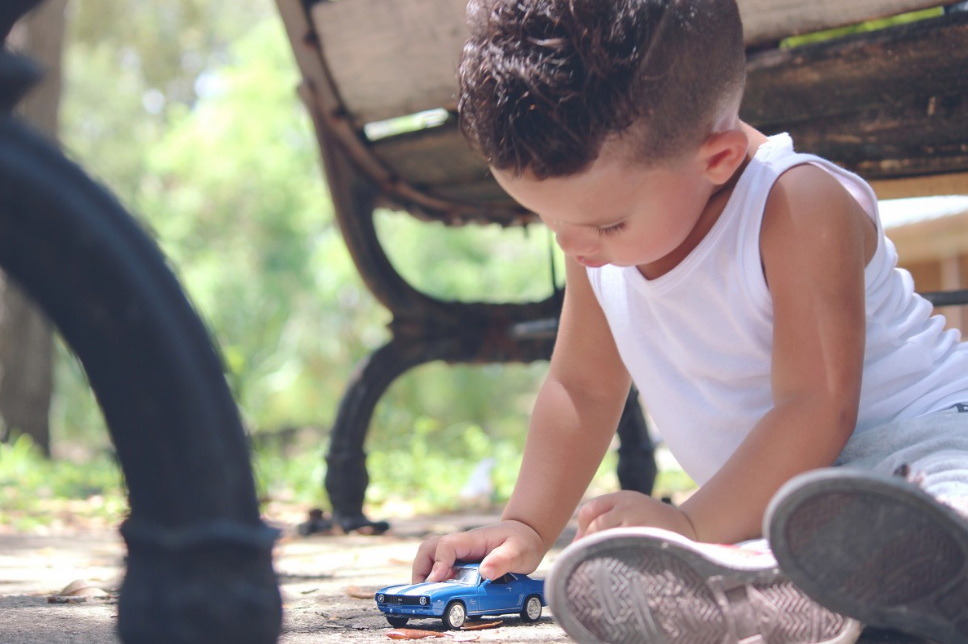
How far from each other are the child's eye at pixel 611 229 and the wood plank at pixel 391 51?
42.3 inches

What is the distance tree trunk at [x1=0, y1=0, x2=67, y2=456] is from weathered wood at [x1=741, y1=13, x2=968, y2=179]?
607cm

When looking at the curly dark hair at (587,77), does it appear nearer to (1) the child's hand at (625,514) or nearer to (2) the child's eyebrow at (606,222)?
(2) the child's eyebrow at (606,222)

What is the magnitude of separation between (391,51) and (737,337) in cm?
136

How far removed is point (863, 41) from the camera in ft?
6.13

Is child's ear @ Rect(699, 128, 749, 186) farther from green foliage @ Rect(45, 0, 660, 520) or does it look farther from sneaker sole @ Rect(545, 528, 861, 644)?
green foliage @ Rect(45, 0, 660, 520)

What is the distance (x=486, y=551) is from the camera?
4.49 ft

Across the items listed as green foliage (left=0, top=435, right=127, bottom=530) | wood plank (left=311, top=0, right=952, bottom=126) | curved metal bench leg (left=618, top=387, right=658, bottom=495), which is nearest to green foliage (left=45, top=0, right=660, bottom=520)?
green foliage (left=0, top=435, right=127, bottom=530)

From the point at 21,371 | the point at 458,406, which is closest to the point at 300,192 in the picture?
the point at 458,406

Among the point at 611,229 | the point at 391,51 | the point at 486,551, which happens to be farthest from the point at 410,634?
the point at 391,51

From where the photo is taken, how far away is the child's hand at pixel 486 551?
1327 millimetres

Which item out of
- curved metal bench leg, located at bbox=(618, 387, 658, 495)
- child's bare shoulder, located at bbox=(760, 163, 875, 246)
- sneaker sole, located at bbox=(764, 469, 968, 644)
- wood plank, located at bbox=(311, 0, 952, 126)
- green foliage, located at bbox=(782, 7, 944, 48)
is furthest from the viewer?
curved metal bench leg, located at bbox=(618, 387, 658, 495)

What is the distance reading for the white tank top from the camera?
134 centimetres

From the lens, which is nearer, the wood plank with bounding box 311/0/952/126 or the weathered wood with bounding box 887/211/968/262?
the wood plank with bounding box 311/0/952/126

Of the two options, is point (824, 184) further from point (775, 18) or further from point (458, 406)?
point (458, 406)
